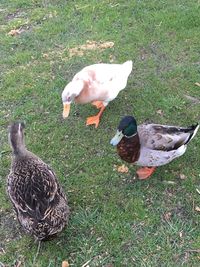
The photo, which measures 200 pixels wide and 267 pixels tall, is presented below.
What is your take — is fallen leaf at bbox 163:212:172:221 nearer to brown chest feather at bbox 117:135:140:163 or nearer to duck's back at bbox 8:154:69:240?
brown chest feather at bbox 117:135:140:163

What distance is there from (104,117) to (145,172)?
3.62 feet

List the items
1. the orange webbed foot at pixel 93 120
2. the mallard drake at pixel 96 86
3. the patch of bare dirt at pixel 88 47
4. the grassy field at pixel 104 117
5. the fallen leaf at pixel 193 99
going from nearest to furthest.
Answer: the grassy field at pixel 104 117 → the mallard drake at pixel 96 86 → the orange webbed foot at pixel 93 120 → the fallen leaf at pixel 193 99 → the patch of bare dirt at pixel 88 47

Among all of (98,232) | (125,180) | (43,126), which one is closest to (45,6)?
(43,126)

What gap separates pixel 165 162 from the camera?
14.8 ft

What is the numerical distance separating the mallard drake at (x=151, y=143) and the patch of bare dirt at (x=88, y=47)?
2.49 metres

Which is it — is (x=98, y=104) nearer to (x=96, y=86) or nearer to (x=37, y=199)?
(x=96, y=86)

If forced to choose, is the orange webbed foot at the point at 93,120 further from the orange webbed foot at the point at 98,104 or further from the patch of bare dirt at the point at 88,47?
the patch of bare dirt at the point at 88,47

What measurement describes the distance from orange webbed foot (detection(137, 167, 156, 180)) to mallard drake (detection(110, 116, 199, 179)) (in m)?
0.19

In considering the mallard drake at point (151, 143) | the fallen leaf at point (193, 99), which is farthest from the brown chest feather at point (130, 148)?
the fallen leaf at point (193, 99)

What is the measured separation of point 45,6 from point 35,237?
4.90 metres

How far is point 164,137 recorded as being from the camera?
4.38 meters

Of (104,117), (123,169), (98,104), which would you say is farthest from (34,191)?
(98,104)

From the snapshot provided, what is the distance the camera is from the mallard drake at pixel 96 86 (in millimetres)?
5055

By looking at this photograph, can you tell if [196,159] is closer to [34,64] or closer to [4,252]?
[4,252]
